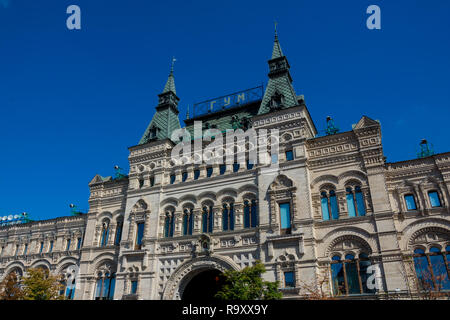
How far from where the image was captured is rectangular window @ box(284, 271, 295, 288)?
3039cm

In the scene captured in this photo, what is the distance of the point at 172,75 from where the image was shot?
179 ft

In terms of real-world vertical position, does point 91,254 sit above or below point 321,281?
above

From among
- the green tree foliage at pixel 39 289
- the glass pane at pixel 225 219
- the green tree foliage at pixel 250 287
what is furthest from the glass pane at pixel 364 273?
the green tree foliage at pixel 39 289

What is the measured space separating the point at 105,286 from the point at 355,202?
27.3 m

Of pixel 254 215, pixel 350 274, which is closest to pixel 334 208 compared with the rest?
pixel 350 274

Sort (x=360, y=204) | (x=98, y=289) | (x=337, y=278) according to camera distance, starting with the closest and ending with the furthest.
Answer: (x=337, y=278) → (x=360, y=204) → (x=98, y=289)

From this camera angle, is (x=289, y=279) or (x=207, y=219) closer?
(x=289, y=279)

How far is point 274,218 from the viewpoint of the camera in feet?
109

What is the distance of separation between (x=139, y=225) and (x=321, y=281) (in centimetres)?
2064

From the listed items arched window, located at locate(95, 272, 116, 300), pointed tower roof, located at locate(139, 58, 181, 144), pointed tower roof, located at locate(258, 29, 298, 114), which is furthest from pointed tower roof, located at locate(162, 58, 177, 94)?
arched window, located at locate(95, 272, 116, 300)

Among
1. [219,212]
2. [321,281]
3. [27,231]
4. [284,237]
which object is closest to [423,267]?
[321,281]

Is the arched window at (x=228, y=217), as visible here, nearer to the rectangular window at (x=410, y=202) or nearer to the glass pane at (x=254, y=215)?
the glass pane at (x=254, y=215)

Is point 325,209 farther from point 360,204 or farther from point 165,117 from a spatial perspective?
point 165,117
